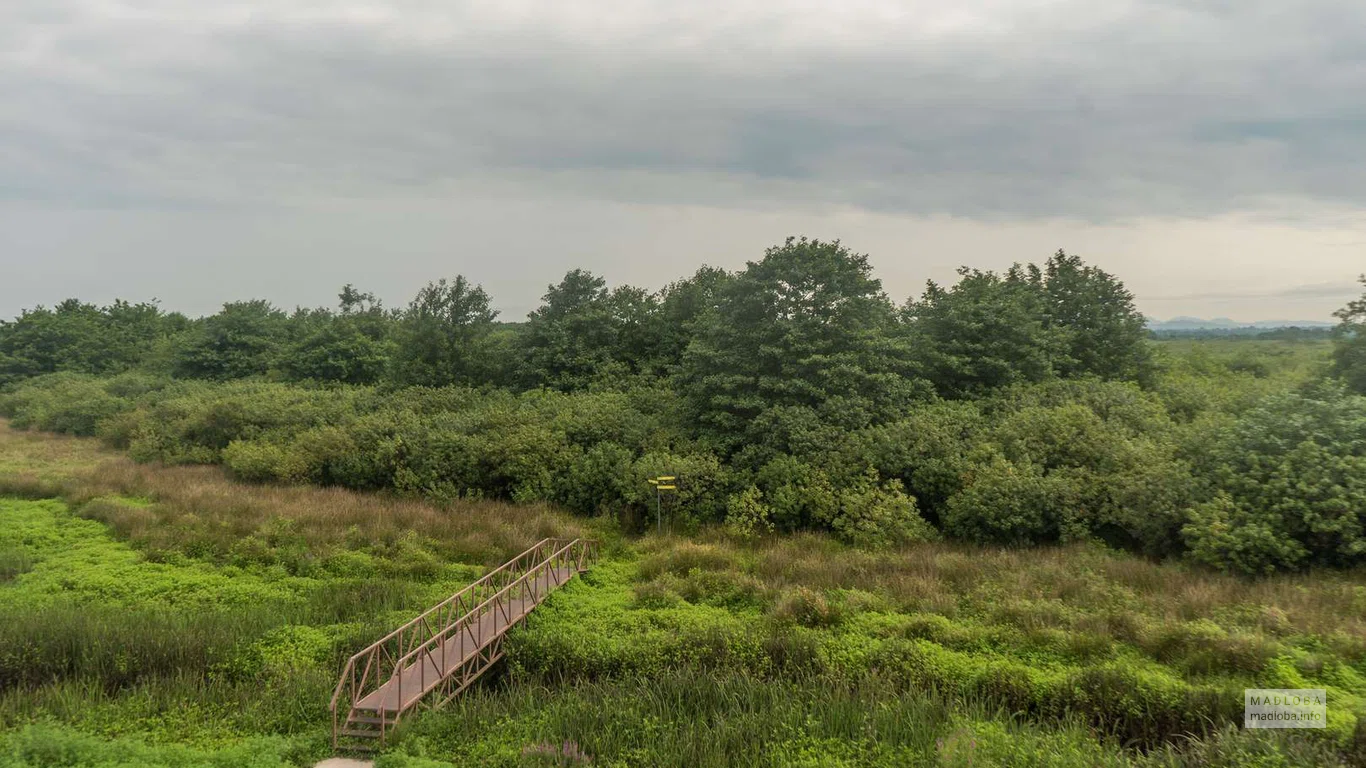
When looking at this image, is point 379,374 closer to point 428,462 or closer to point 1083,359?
point 428,462

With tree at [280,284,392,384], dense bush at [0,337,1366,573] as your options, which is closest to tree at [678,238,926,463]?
dense bush at [0,337,1366,573]

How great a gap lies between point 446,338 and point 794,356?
879 inches

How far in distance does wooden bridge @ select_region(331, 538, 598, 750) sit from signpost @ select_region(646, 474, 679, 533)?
3563mm

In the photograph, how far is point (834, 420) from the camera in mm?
20031

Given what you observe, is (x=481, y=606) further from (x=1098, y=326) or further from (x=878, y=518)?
(x=1098, y=326)

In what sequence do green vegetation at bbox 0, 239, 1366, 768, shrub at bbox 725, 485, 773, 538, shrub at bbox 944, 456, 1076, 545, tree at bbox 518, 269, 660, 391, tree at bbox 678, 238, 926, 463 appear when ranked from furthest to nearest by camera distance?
tree at bbox 518, 269, 660, 391
tree at bbox 678, 238, 926, 463
shrub at bbox 725, 485, 773, 538
shrub at bbox 944, 456, 1076, 545
green vegetation at bbox 0, 239, 1366, 768

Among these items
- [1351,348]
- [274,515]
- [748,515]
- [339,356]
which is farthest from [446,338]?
[1351,348]

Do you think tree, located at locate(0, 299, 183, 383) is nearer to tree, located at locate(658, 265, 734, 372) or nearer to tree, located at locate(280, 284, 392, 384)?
tree, located at locate(280, 284, 392, 384)

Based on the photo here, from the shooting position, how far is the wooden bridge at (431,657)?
30.1 ft

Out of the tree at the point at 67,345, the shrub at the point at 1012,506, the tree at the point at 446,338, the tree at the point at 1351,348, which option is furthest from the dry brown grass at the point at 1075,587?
the tree at the point at 67,345

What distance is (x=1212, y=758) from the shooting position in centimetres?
774

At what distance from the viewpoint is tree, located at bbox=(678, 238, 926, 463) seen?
2030 cm

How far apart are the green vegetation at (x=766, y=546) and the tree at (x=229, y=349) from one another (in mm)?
10346

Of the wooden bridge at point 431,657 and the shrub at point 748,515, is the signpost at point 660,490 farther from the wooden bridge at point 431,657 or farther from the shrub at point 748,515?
the wooden bridge at point 431,657
